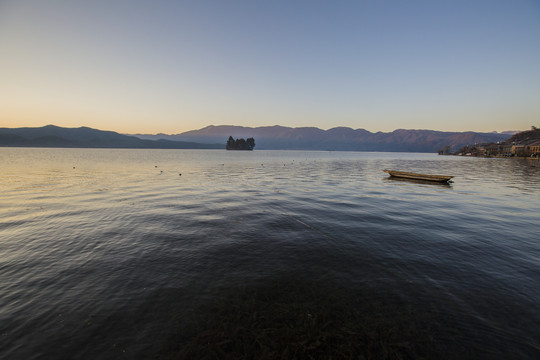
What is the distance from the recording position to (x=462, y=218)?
63.1 ft

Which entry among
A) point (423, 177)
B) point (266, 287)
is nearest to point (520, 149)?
point (423, 177)

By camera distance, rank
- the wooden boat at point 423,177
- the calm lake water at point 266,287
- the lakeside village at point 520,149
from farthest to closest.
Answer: the lakeside village at point 520,149, the wooden boat at point 423,177, the calm lake water at point 266,287

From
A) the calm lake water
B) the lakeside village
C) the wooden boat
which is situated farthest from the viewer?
the lakeside village

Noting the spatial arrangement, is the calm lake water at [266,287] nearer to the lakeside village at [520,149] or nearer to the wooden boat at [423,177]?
the wooden boat at [423,177]

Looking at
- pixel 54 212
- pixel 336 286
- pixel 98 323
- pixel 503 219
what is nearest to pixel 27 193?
pixel 54 212

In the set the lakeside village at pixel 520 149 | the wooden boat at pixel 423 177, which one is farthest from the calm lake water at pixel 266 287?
the lakeside village at pixel 520 149

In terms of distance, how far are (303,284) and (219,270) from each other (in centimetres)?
Result: 396

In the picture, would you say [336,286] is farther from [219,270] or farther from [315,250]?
[219,270]

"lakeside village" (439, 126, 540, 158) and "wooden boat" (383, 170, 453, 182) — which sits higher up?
"lakeside village" (439, 126, 540, 158)

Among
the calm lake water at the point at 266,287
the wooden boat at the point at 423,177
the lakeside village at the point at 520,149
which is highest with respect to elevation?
the lakeside village at the point at 520,149

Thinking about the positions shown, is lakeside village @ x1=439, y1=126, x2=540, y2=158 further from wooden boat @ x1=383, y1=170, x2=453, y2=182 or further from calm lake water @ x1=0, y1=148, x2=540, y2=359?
calm lake water @ x1=0, y1=148, x2=540, y2=359

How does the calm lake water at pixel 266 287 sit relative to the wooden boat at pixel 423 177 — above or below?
below

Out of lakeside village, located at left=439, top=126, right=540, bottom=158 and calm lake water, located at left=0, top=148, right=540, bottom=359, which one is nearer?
calm lake water, located at left=0, top=148, right=540, bottom=359

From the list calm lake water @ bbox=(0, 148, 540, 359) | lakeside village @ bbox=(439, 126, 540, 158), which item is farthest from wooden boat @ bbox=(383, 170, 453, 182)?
lakeside village @ bbox=(439, 126, 540, 158)
